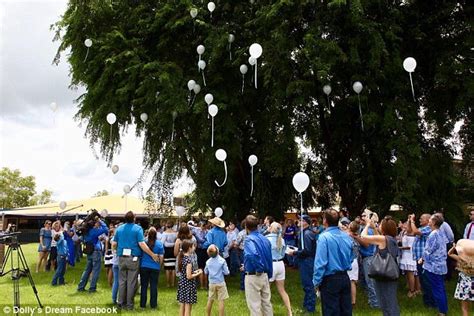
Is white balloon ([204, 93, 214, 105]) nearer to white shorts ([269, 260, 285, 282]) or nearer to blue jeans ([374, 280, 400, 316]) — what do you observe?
white shorts ([269, 260, 285, 282])

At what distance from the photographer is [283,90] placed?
12055 mm

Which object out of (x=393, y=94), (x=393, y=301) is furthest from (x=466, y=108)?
(x=393, y=301)

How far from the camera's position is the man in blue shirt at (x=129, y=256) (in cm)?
821

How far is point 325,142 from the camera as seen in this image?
1477 cm

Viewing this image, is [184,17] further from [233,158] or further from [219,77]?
[233,158]

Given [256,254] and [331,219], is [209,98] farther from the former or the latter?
[331,219]

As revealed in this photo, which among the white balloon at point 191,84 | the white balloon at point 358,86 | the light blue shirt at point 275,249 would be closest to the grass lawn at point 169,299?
the light blue shirt at point 275,249

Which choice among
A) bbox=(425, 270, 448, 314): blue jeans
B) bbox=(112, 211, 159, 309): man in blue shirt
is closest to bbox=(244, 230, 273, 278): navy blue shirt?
bbox=(112, 211, 159, 309): man in blue shirt

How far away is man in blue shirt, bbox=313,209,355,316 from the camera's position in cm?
520

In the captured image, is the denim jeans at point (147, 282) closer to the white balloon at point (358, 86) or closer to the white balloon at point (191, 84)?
the white balloon at point (191, 84)

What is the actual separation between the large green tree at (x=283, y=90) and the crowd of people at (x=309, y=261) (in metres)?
2.98

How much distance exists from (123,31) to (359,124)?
8322 mm

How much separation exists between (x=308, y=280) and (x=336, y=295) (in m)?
2.75

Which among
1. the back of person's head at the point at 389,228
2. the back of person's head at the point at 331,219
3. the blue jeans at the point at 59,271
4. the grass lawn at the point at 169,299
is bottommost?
the grass lawn at the point at 169,299
